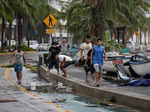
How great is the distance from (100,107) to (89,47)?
6.22 m

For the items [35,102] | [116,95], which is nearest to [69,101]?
[35,102]

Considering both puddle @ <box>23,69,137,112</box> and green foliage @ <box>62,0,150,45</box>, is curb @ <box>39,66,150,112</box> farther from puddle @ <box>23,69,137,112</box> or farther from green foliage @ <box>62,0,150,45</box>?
green foliage @ <box>62,0,150,45</box>

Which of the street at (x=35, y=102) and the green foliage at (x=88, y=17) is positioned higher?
the green foliage at (x=88, y=17)

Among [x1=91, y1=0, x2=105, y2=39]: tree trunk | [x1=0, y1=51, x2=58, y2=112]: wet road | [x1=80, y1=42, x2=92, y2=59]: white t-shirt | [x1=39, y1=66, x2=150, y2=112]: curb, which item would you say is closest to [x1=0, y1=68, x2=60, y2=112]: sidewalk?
[x1=0, y1=51, x2=58, y2=112]: wet road

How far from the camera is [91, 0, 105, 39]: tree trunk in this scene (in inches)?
1090

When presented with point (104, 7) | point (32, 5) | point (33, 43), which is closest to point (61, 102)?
point (104, 7)

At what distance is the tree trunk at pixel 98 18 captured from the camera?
27.7 meters

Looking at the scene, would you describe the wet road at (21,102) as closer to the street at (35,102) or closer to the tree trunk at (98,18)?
the street at (35,102)

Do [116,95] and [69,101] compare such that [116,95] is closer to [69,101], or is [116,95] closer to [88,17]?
Result: [69,101]

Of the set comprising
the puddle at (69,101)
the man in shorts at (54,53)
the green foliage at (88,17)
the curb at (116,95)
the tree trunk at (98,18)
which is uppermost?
the green foliage at (88,17)

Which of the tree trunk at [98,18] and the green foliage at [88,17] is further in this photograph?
the green foliage at [88,17]

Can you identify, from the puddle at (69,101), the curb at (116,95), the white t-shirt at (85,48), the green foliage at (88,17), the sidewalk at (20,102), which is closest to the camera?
the sidewalk at (20,102)

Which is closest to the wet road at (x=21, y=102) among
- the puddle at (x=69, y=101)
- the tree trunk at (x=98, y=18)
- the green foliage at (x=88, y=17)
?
the puddle at (x=69, y=101)

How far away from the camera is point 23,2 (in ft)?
162
